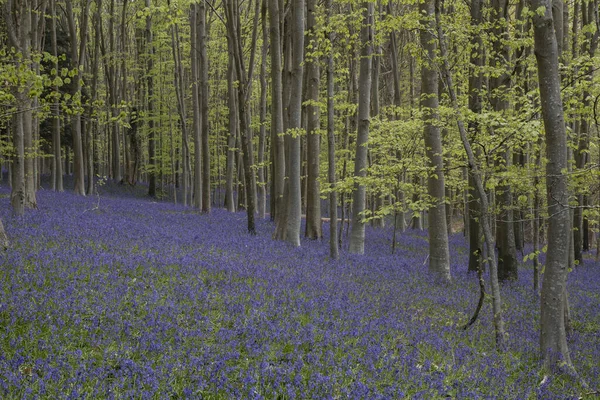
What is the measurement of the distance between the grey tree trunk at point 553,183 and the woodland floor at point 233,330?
1.78 ft

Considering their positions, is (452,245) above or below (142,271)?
below

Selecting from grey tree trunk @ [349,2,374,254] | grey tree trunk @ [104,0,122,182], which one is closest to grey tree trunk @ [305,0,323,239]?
grey tree trunk @ [349,2,374,254]

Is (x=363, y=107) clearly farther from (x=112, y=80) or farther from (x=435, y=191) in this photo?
(x=112, y=80)

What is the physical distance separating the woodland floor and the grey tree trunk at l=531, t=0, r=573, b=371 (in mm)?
544

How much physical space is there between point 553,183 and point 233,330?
4729 millimetres

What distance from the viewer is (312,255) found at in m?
13.1

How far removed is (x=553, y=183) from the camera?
6.76 m

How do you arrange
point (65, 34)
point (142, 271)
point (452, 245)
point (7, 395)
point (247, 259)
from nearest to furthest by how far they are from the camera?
point (7, 395) → point (142, 271) → point (247, 259) → point (452, 245) → point (65, 34)

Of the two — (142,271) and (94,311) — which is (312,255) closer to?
(142,271)

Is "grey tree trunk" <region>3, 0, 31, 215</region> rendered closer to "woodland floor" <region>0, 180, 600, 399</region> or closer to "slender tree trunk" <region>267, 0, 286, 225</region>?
"woodland floor" <region>0, 180, 600, 399</region>

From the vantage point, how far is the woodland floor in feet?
14.3

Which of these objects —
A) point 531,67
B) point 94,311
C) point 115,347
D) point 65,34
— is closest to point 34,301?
point 94,311

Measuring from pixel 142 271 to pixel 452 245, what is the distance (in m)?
19.7

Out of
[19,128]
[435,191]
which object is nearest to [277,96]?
[435,191]
